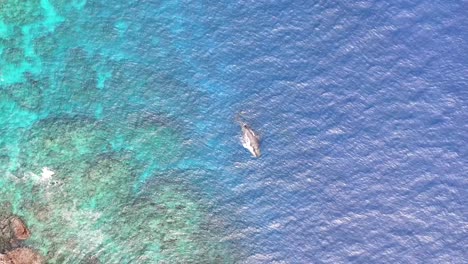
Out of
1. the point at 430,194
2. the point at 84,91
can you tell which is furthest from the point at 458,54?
the point at 84,91

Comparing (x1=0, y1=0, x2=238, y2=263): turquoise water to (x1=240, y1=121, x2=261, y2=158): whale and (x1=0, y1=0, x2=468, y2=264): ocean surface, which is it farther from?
(x1=240, y1=121, x2=261, y2=158): whale

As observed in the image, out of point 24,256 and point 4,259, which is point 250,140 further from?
point 4,259

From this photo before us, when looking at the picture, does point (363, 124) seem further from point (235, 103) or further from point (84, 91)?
point (84, 91)

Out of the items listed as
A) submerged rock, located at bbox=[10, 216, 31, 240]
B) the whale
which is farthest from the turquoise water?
the whale

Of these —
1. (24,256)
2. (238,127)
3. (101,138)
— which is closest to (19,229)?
(24,256)

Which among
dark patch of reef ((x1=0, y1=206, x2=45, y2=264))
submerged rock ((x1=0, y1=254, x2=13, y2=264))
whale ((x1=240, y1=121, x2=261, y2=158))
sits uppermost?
whale ((x1=240, y1=121, x2=261, y2=158))
